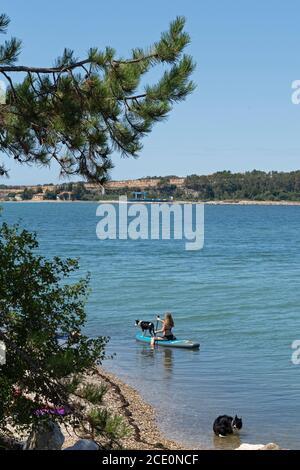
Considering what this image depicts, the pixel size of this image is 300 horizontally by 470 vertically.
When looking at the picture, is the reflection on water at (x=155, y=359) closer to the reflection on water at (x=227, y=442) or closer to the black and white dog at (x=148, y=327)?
the black and white dog at (x=148, y=327)

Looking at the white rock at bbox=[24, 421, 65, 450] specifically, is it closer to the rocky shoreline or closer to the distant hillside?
the rocky shoreline

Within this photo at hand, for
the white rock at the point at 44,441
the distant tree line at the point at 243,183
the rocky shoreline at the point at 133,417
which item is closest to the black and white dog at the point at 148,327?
the rocky shoreline at the point at 133,417

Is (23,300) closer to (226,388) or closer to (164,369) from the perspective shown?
(226,388)

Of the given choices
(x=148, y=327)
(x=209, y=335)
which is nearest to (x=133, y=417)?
(x=148, y=327)

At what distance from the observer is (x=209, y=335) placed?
1060 inches

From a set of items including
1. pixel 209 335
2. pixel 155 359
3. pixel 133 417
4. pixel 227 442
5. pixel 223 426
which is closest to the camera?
pixel 227 442

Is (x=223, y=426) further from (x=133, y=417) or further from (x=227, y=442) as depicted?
(x=133, y=417)

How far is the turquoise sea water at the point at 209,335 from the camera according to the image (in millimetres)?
16281

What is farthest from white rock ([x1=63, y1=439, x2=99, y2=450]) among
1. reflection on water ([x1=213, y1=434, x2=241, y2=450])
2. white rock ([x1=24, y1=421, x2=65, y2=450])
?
reflection on water ([x1=213, y1=434, x2=241, y2=450])

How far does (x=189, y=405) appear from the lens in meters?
17.0

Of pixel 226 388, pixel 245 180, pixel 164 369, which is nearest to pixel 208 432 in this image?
pixel 226 388

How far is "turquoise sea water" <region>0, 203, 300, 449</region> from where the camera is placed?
16281 millimetres

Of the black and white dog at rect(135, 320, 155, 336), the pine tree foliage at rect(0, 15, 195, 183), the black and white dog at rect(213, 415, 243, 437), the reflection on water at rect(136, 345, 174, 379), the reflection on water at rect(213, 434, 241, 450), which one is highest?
the pine tree foliage at rect(0, 15, 195, 183)
